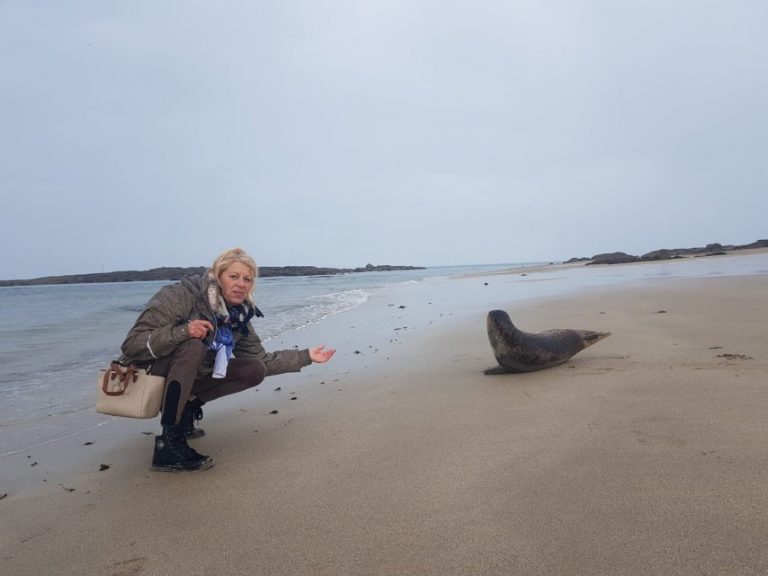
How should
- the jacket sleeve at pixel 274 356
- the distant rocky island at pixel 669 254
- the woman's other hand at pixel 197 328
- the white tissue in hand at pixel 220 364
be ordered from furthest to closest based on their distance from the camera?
1. the distant rocky island at pixel 669 254
2. the jacket sleeve at pixel 274 356
3. the white tissue in hand at pixel 220 364
4. the woman's other hand at pixel 197 328

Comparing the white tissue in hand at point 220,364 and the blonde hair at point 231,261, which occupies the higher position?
the blonde hair at point 231,261

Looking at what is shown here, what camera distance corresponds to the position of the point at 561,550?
5.78ft

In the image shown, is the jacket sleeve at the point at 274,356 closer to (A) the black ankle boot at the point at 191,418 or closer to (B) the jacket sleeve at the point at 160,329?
(A) the black ankle boot at the point at 191,418

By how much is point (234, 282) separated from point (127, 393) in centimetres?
91

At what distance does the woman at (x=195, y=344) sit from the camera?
2.97 m

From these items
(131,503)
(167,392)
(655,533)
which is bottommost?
(131,503)

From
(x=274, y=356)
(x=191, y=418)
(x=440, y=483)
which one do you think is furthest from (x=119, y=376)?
(x=440, y=483)

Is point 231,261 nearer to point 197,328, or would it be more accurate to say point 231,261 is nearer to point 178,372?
point 197,328

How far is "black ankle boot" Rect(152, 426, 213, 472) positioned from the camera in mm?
2959

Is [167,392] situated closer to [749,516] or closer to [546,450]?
[546,450]

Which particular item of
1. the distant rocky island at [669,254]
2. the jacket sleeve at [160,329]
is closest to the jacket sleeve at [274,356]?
the jacket sleeve at [160,329]

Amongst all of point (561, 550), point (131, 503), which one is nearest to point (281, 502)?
point (131, 503)

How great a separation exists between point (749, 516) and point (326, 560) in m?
1.58

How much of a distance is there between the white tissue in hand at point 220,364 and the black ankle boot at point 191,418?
1.56 feet
